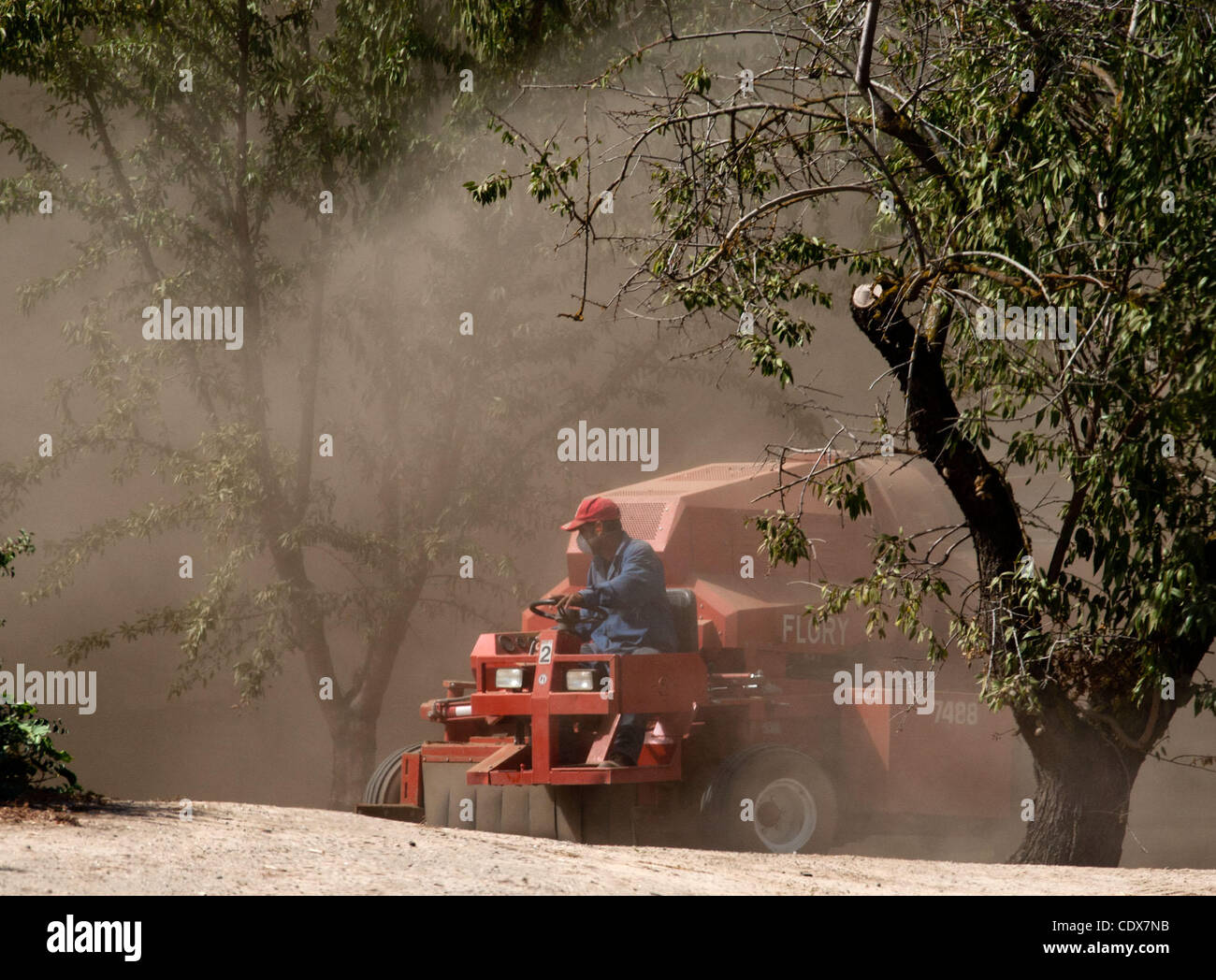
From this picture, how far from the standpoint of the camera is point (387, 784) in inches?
426

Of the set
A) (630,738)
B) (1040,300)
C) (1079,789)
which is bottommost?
(1079,789)

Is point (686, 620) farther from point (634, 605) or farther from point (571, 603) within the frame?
point (571, 603)

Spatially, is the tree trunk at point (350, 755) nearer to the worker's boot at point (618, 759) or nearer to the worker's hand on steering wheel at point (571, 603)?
the worker's hand on steering wheel at point (571, 603)

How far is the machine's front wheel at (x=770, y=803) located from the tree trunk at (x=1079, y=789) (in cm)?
151

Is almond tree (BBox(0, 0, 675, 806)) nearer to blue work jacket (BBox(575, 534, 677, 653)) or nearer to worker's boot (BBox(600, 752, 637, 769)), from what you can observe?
blue work jacket (BBox(575, 534, 677, 653))

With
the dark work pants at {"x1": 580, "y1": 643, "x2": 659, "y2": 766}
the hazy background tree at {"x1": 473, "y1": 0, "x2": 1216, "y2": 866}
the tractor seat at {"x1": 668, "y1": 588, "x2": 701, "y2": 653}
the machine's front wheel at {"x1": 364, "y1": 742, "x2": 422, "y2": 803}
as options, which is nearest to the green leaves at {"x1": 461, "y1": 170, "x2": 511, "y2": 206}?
the hazy background tree at {"x1": 473, "y1": 0, "x2": 1216, "y2": 866}

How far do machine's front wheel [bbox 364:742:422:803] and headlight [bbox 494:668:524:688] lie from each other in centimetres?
134

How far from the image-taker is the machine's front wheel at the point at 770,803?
9.12 meters

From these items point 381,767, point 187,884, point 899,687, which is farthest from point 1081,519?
point 381,767

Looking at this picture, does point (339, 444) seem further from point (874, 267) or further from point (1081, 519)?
point (1081, 519)

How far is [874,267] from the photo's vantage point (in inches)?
347

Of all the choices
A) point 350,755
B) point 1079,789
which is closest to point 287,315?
point 350,755

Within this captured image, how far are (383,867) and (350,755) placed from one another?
1048 cm

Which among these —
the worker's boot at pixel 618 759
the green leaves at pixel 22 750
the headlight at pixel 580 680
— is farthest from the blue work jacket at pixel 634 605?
the green leaves at pixel 22 750
